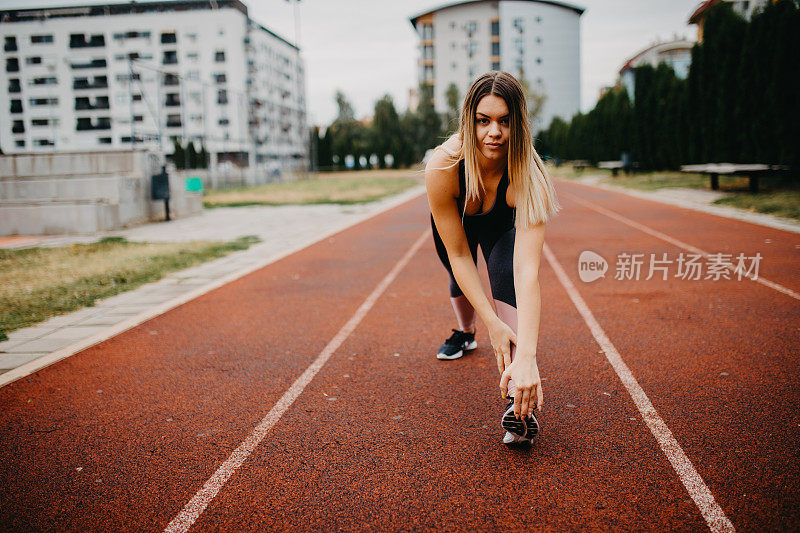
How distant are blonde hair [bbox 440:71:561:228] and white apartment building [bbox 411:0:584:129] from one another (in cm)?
7750

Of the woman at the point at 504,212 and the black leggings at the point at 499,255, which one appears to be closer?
the woman at the point at 504,212

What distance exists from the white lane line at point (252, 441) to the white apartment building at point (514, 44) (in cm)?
7561

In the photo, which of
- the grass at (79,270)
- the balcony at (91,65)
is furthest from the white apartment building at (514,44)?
the grass at (79,270)

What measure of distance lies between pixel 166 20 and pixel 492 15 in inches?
1616

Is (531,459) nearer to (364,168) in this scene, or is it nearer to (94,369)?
(94,369)

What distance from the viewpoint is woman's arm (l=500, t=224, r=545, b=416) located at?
2873 mm

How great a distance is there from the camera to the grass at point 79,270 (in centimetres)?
676

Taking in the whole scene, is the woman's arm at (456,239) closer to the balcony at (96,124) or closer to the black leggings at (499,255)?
the black leggings at (499,255)

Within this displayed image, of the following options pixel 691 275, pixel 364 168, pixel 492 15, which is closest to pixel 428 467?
pixel 691 275

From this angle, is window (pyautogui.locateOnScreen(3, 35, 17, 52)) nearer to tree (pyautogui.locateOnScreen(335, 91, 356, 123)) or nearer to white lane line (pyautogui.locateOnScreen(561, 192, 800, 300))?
tree (pyautogui.locateOnScreen(335, 91, 356, 123))

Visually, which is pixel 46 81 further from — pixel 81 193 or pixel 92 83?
pixel 81 193

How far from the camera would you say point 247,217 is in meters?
17.7

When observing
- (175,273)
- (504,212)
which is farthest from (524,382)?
(175,273)

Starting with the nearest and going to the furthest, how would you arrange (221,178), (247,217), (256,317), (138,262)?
(256,317), (138,262), (247,217), (221,178)
